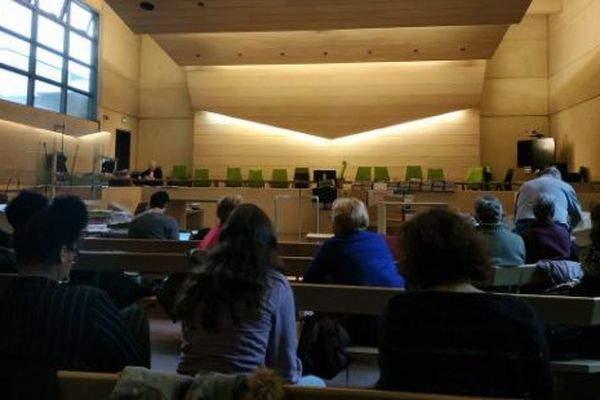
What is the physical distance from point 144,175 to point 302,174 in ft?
11.5

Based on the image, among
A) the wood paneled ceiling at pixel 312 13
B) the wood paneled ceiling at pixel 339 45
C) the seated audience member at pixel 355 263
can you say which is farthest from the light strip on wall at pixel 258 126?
the seated audience member at pixel 355 263

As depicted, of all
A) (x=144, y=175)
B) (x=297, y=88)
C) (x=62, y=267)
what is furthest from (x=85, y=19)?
(x=62, y=267)

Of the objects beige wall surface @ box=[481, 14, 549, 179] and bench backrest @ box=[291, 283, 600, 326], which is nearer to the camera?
bench backrest @ box=[291, 283, 600, 326]

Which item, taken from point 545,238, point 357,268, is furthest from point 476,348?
point 545,238

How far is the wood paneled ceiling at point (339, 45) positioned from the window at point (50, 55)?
7.12ft

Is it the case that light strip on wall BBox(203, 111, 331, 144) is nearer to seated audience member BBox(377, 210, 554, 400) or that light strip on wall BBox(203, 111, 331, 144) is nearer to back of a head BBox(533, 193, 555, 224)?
back of a head BBox(533, 193, 555, 224)

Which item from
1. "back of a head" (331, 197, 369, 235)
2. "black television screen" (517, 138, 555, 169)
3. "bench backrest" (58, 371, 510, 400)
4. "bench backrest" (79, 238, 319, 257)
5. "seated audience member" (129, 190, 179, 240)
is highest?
"black television screen" (517, 138, 555, 169)

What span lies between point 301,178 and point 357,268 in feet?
31.9

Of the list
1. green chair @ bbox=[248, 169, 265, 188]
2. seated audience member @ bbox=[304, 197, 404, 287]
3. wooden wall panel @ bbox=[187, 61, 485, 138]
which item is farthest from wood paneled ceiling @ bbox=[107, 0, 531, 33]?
seated audience member @ bbox=[304, 197, 404, 287]

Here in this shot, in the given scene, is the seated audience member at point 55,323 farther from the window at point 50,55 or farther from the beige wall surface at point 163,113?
the beige wall surface at point 163,113

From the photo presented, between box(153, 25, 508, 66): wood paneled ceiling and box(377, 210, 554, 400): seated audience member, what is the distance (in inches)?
392

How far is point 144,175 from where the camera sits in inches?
481

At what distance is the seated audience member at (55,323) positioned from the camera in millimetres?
1306

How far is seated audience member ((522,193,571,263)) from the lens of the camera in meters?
3.32
